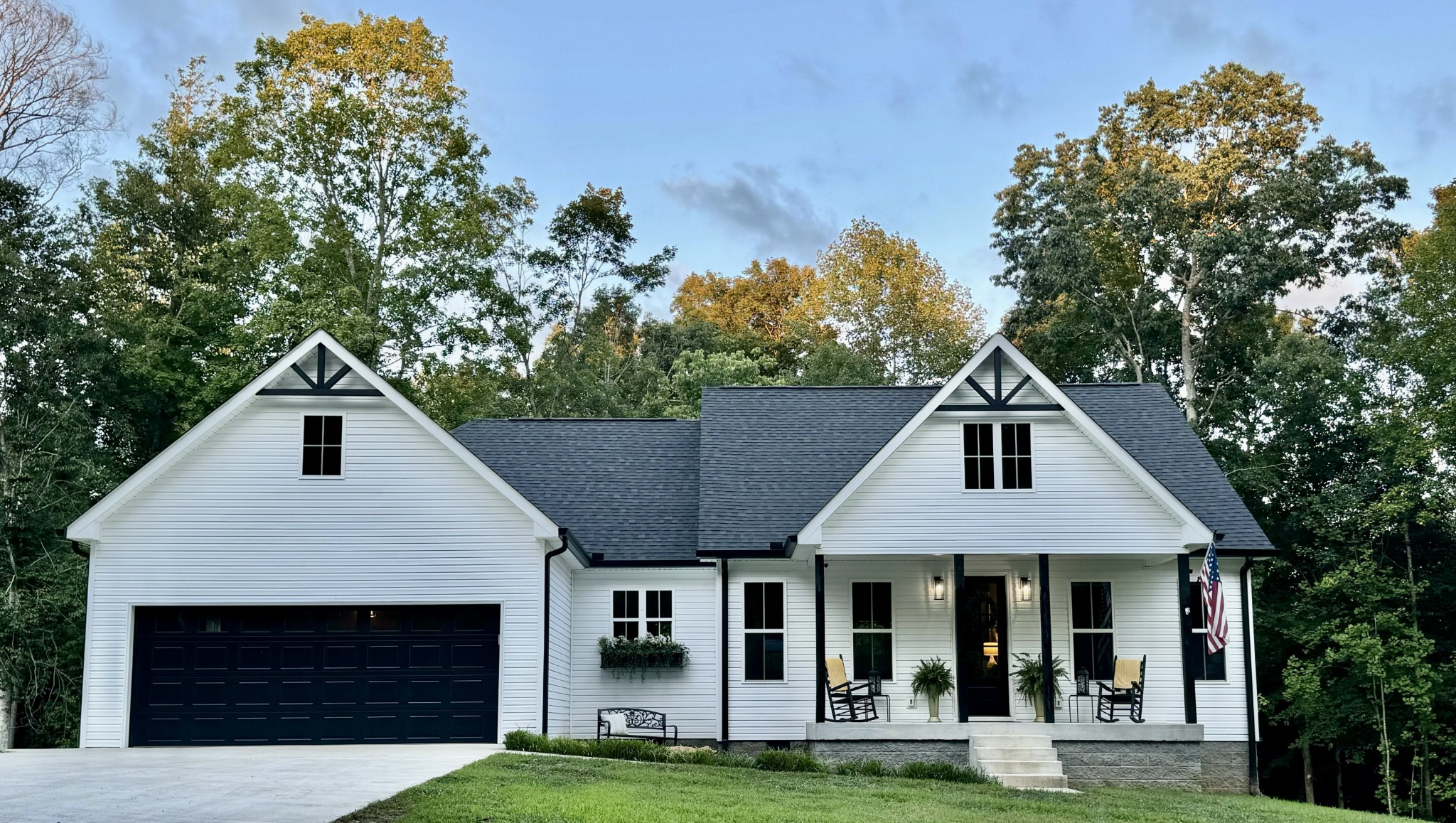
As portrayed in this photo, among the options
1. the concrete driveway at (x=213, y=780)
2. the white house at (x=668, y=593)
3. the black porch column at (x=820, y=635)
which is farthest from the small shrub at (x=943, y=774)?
the concrete driveway at (x=213, y=780)

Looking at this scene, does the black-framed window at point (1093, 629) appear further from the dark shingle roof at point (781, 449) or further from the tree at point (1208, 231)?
the tree at point (1208, 231)

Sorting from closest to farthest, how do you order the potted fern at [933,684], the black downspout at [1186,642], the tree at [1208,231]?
the black downspout at [1186,642] → the potted fern at [933,684] → the tree at [1208,231]

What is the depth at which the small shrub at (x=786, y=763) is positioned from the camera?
1645 centimetres

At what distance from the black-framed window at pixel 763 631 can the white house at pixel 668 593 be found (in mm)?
48

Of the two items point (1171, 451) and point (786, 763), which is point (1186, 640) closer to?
point (1171, 451)

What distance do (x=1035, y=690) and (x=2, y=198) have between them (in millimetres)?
22317

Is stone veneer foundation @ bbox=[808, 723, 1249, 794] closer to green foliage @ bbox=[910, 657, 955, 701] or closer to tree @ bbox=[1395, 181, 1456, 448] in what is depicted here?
green foliage @ bbox=[910, 657, 955, 701]

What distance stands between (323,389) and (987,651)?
10.5m

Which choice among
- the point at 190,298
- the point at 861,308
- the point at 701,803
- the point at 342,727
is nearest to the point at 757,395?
the point at 342,727

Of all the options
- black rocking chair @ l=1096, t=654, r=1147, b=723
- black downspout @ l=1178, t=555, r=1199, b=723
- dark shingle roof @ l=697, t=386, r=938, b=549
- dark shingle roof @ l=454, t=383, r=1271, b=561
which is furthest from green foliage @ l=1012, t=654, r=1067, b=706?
dark shingle roof @ l=697, t=386, r=938, b=549

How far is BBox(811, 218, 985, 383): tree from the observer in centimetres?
4109

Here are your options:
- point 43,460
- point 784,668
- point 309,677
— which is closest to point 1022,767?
point 784,668

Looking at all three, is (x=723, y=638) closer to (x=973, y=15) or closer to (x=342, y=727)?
(x=342, y=727)

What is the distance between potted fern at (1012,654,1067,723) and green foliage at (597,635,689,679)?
4.96 m
